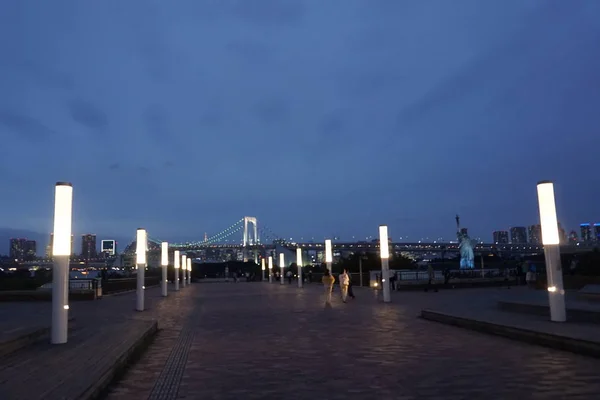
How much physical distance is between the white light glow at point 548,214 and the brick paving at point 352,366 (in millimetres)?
2436

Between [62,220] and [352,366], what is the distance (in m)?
5.29

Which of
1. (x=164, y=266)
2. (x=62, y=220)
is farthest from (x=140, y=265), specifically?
(x=164, y=266)

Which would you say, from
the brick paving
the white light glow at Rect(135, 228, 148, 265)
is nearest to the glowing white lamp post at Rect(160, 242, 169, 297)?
the white light glow at Rect(135, 228, 148, 265)

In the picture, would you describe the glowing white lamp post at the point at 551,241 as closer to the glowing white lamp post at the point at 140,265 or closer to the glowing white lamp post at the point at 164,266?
the glowing white lamp post at the point at 140,265

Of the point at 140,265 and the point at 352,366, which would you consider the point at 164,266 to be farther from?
the point at 352,366

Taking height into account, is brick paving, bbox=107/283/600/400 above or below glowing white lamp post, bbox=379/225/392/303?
below

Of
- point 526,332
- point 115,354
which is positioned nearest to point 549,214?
point 526,332

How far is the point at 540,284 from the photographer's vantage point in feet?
68.2

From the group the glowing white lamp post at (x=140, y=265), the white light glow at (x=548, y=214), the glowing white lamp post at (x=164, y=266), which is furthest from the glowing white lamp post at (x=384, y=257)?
the glowing white lamp post at (x=164, y=266)

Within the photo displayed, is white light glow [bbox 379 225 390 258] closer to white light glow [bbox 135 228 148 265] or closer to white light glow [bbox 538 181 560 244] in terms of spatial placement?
white light glow [bbox 135 228 148 265]

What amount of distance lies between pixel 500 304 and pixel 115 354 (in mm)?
9358

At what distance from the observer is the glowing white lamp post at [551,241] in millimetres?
9988

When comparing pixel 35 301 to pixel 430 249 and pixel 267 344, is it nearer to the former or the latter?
pixel 267 344

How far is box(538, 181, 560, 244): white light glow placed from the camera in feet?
34.3
